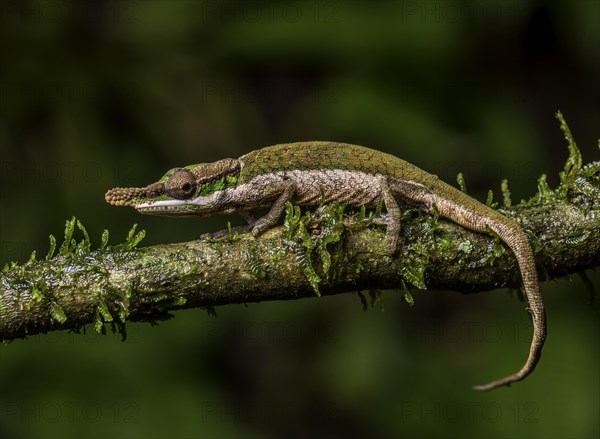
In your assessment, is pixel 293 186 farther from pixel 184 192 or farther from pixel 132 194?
pixel 132 194

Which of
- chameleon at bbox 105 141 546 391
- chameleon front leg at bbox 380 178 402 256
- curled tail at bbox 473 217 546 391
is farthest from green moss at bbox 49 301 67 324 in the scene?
curled tail at bbox 473 217 546 391

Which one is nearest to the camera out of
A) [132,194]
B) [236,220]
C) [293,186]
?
[132,194]

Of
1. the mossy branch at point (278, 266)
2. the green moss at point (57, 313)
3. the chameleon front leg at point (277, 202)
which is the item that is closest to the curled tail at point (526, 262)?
the mossy branch at point (278, 266)

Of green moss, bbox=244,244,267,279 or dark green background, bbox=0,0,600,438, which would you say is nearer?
green moss, bbox=244,244,267,279

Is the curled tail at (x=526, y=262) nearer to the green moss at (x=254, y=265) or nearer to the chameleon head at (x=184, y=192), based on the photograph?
the green moss at (x=254, y=265)

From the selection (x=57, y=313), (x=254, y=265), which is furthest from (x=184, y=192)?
(x=57, y=313)

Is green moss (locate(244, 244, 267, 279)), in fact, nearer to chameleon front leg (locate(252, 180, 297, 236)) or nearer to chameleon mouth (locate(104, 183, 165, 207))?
chameleon front leg (locate(252, 180, 297, 236))

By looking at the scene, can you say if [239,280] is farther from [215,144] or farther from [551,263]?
[215,144]
